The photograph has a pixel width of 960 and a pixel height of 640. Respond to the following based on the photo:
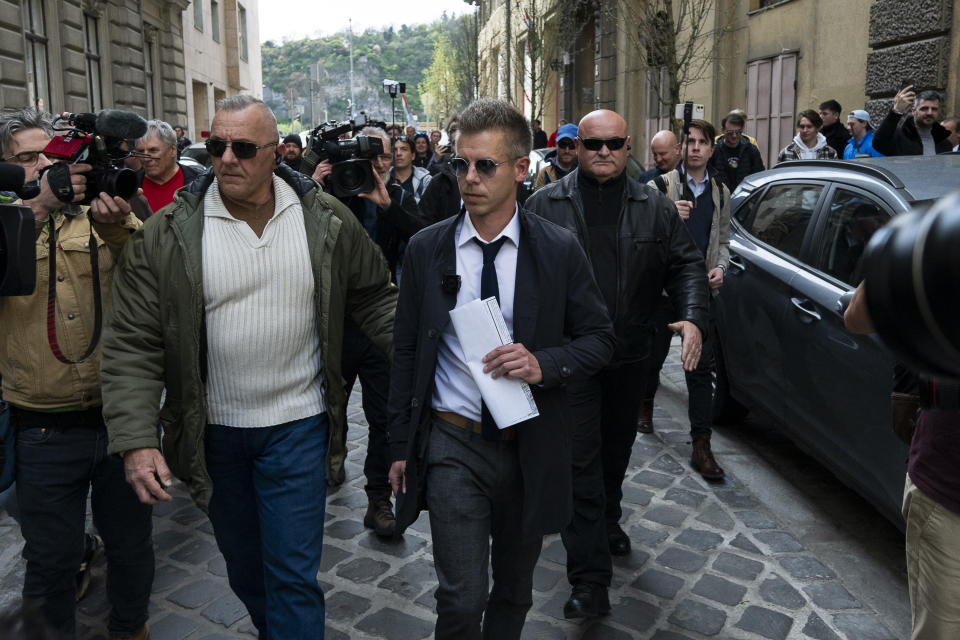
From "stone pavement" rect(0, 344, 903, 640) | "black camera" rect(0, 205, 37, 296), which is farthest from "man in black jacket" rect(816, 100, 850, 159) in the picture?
"black camera" rect(0, 205, 37, 296)

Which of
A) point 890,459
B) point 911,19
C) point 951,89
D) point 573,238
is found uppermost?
point 911,19

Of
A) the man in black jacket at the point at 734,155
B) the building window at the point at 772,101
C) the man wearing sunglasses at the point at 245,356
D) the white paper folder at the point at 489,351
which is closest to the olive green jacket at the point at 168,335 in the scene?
the man wearing sunglasses at the point at 245,356

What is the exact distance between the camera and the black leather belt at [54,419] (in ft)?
10.6

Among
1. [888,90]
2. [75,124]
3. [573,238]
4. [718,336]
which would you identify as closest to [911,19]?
[888,90]

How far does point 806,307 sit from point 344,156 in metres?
2.59

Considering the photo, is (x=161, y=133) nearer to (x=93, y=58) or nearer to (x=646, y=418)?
(x=646, y=418)

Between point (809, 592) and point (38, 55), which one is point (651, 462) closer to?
point (809, 592)

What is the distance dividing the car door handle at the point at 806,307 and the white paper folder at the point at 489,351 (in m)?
2.61

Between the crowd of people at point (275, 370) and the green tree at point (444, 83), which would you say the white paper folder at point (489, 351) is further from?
the green tree at point (444, 83)

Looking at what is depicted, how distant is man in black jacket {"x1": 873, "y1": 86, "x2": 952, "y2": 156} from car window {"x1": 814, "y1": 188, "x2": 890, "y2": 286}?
3.55 meters

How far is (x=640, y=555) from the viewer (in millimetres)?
4551

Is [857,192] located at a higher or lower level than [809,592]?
higher

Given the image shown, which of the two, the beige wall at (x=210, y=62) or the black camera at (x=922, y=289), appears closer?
the black camera at (x=922, y=289)

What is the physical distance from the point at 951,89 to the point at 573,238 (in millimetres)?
8862
